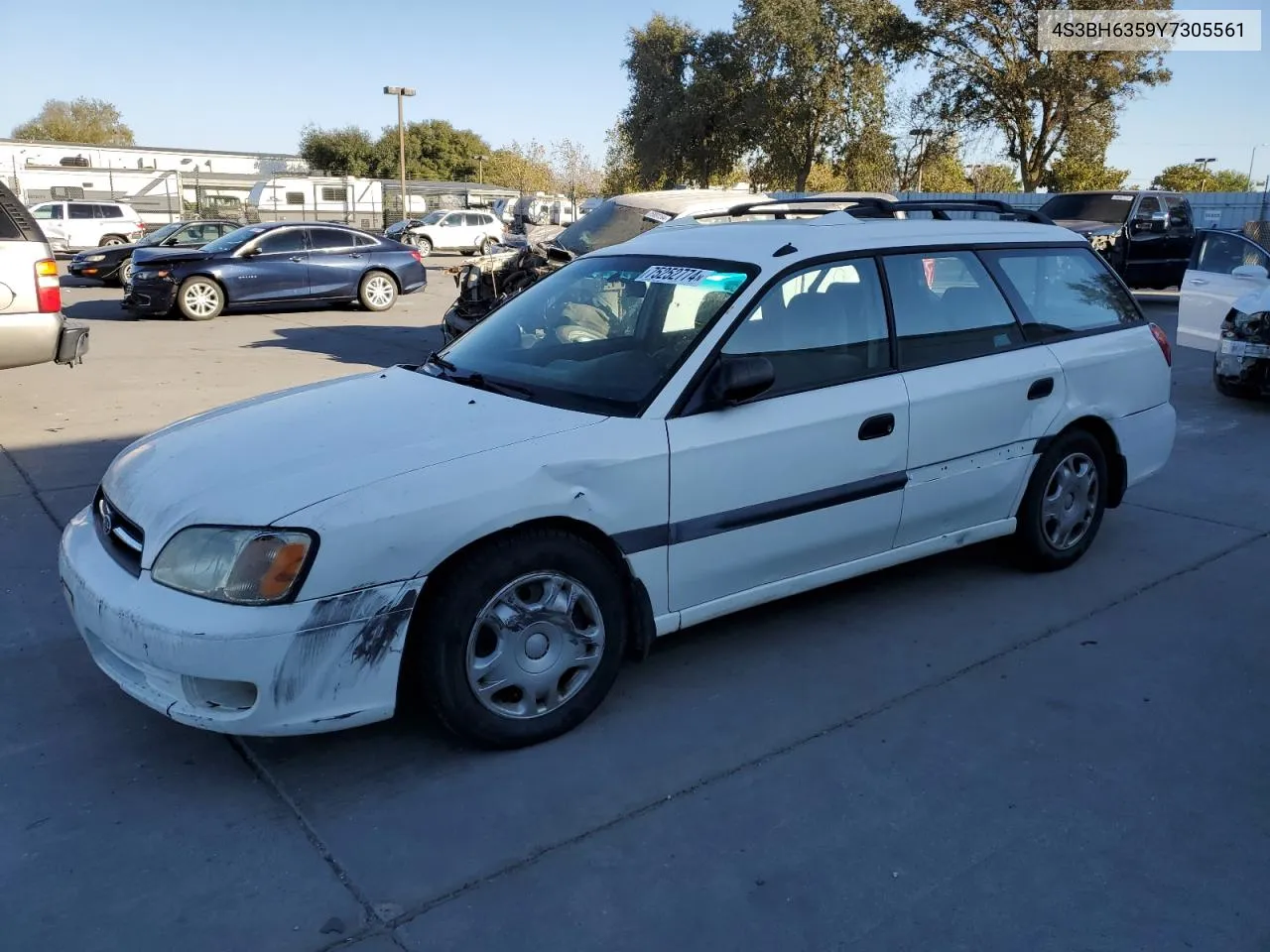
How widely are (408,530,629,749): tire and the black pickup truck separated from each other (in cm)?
1620

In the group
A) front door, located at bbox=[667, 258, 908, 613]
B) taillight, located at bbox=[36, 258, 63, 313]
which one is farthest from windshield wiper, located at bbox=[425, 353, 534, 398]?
taillight, located at bbox=[36, 258, 63, 313]

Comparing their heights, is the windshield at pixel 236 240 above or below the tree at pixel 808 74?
below

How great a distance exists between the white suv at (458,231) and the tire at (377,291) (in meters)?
17.6

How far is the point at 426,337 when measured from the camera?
46.1ft

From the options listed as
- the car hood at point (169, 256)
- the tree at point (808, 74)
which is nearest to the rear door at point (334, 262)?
the car hood at point (169, 256)

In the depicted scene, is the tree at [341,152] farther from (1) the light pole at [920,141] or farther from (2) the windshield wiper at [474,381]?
(2) the windshield wiper at [474,381]

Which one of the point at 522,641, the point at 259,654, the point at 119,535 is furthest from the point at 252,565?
the point at 522,641

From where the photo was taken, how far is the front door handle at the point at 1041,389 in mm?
4586

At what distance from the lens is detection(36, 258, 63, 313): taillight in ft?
23.8

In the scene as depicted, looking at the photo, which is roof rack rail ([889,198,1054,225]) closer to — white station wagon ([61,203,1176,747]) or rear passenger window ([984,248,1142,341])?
white station wagon ([61,203,1176,747])

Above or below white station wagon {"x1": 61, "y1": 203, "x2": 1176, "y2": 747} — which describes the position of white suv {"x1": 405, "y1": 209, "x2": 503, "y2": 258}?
above

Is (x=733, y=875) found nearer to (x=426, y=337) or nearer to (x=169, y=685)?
(x=169, y=685)

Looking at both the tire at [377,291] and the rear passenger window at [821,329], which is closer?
the rear passenger window at [821,329]

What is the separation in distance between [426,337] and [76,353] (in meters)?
6.70
